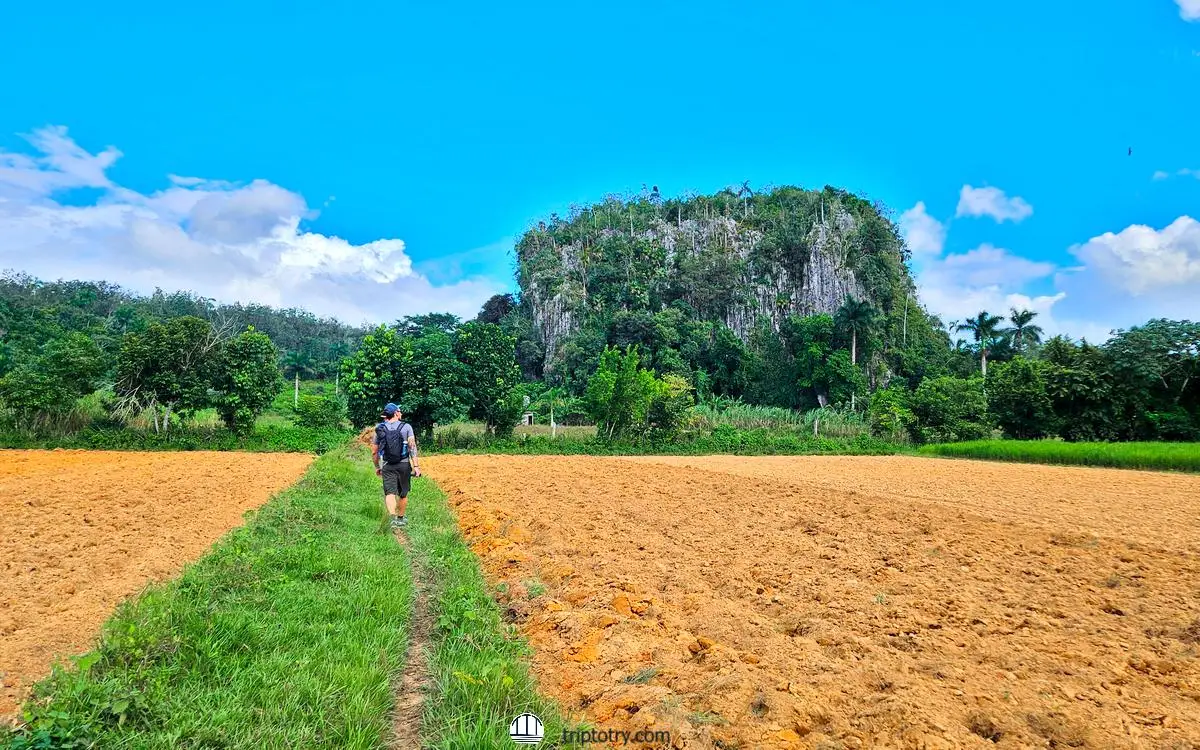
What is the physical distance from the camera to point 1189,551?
7793 millimetres

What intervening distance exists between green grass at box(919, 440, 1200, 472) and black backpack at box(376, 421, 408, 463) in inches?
974

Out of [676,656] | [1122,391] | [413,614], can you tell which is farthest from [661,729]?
[1122,391]

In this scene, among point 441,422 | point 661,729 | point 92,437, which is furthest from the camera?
point 441,422

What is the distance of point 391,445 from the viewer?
8898 millimetres

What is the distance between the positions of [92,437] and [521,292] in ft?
151

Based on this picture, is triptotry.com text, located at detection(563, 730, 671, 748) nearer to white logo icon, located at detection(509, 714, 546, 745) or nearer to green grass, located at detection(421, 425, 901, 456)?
white logo icon, located at detection(509, 714, 546, 745)

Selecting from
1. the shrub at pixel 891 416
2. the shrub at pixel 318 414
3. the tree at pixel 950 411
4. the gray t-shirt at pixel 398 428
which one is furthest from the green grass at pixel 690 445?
the gray t-shirt at pixel 398 428

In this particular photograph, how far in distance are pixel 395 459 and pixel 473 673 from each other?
5334mm

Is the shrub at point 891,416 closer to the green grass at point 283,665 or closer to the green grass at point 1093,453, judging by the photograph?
the green grass at point 1093,453

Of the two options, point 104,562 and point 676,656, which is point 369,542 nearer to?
point 104,562

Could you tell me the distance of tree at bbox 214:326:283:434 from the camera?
83.8ft

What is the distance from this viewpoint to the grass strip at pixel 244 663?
321 centimetres

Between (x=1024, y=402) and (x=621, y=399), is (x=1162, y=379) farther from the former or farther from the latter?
(x=621, y=399)

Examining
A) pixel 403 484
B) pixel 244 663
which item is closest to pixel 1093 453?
pixel 403 484
